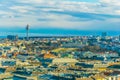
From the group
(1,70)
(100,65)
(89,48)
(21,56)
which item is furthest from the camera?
(89,48)

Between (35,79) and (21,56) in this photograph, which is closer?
(35,79)

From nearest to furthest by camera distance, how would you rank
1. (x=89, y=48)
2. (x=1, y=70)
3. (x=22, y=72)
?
(x=22, y=72) → (x=1, y=70) → (x=89, y=48)

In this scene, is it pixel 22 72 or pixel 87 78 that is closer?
pixel 87 78

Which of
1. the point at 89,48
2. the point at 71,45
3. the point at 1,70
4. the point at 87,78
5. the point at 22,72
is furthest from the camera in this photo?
the point at 71,45

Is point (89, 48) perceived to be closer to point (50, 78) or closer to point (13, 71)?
point (13, 71)

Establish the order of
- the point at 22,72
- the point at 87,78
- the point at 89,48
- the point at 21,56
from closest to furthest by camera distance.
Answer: the point at 87,78
the point at 22,72
the point at 21,56
the point at 89,48

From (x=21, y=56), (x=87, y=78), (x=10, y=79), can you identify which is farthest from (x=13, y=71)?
(x=21, y=56)

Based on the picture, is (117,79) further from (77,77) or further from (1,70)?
(1,70)

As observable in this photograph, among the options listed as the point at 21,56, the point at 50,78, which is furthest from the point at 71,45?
the point at 50,78

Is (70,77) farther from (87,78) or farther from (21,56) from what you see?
(21,56)
